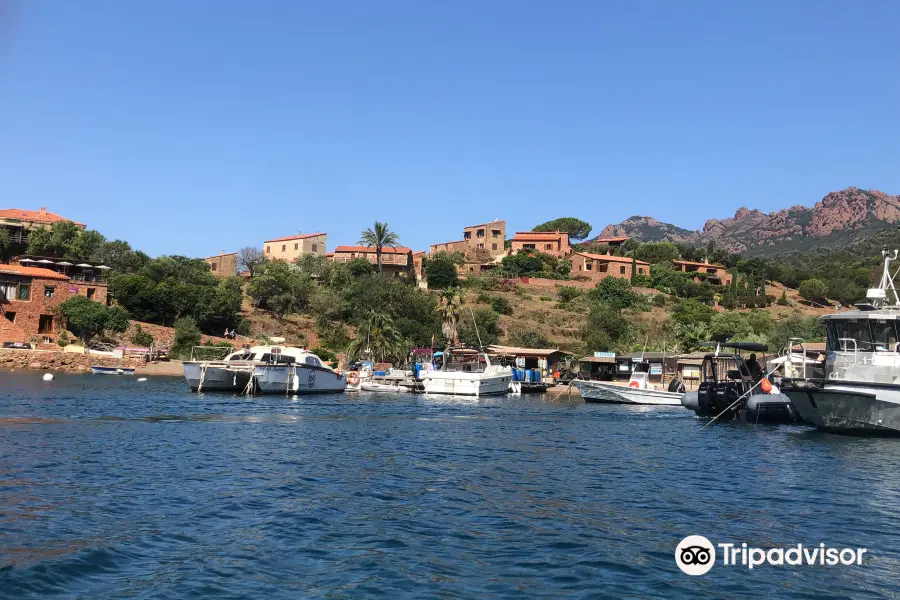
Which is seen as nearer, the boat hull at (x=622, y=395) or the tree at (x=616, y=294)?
the boat hull at (x=622, y=395)

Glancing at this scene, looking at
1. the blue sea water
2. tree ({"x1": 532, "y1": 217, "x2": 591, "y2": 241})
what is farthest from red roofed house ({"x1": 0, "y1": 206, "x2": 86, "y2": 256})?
tree ({"x1": 532, "y1": 217, "x2": 591, "y2": 241})

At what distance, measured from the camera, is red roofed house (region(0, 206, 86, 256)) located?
88.4 meters

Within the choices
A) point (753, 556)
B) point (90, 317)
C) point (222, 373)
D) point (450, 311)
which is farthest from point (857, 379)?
point (90, 317)

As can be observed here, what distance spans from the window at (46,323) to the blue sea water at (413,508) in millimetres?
45334

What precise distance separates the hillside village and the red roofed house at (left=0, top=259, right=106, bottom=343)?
122mm

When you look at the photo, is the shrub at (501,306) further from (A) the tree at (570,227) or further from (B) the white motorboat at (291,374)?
(A) the tree at (570,227)

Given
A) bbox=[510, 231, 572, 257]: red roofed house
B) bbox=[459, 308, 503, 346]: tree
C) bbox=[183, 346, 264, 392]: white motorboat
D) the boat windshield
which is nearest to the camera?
the boat windshield

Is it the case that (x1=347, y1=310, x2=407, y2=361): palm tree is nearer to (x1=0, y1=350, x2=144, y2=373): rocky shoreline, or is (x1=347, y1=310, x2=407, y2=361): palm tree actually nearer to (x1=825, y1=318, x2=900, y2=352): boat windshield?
(x1=0, y1=350, x2=144, y2=373): rocky shoreline

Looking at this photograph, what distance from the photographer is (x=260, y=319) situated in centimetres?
8169

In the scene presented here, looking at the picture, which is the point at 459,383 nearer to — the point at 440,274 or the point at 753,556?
the point at 753,556

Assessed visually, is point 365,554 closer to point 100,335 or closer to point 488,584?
point 488,584

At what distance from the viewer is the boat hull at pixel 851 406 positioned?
28.0 m

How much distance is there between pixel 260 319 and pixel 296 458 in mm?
61721

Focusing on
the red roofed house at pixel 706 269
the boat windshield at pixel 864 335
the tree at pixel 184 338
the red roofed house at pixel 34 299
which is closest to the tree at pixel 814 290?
the red roofed house at pixel 706 269
